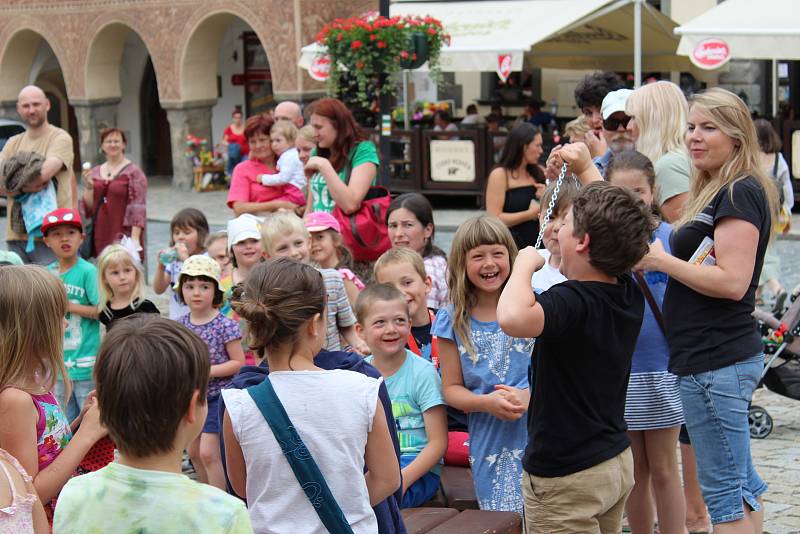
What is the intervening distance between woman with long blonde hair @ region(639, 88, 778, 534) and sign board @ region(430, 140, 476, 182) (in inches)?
580

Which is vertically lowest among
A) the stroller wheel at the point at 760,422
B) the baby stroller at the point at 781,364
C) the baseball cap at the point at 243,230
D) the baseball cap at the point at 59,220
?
the stroller wheel at the point at 760,422

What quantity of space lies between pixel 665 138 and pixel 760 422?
258 centimetres

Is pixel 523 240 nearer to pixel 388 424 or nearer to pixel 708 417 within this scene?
pixel 708 417

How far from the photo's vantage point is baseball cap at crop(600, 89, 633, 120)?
5.93 metres

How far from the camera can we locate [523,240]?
25.1ft

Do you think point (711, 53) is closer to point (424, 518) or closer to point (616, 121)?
point (616, 121)

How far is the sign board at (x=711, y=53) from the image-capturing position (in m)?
15.7

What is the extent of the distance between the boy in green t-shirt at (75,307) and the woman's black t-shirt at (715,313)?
349 centimetres

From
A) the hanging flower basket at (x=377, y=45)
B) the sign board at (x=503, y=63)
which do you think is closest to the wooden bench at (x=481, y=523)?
the hanging flower basket at (x=377, y=45)

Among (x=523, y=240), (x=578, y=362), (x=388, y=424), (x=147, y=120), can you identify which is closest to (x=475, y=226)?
(x=578, y=362)

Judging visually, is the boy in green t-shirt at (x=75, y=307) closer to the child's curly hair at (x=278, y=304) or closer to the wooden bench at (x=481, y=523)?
the wooden bench at (x=481, y=523)

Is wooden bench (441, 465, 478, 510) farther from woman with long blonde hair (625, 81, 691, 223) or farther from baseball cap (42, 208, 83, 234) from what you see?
baseball cap (42, 208, 83, 234)

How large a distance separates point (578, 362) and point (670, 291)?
863mm

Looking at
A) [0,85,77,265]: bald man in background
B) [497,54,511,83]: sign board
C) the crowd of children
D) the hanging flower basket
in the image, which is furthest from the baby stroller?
[497,54,511,83]: sign board
